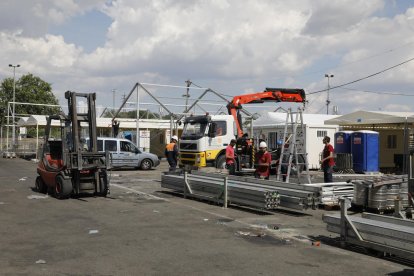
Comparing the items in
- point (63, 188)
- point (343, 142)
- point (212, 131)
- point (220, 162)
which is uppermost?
point (212, 131)

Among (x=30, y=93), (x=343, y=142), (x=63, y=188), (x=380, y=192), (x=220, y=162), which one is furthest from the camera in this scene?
(x=30, y=93)

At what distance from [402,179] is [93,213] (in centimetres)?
757

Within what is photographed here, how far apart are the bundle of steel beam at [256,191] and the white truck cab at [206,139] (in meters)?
6.77

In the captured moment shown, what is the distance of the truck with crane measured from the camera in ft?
64.4

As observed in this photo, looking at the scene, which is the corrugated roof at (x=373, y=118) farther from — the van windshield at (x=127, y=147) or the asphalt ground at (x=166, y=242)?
the asphalt ground at (x=166, y=242)

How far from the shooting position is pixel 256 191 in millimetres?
11531

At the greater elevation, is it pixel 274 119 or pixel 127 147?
pixel 274 119

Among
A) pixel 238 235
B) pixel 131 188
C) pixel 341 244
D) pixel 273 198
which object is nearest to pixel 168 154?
pixel 131 188

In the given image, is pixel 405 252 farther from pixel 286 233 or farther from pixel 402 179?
pixel 402 179

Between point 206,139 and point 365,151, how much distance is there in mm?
7501

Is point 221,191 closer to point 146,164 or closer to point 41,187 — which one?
point 41,187

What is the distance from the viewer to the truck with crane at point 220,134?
19.6m

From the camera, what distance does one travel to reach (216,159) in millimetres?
21922

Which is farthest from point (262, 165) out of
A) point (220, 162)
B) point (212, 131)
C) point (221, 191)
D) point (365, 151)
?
point (365, 151)
